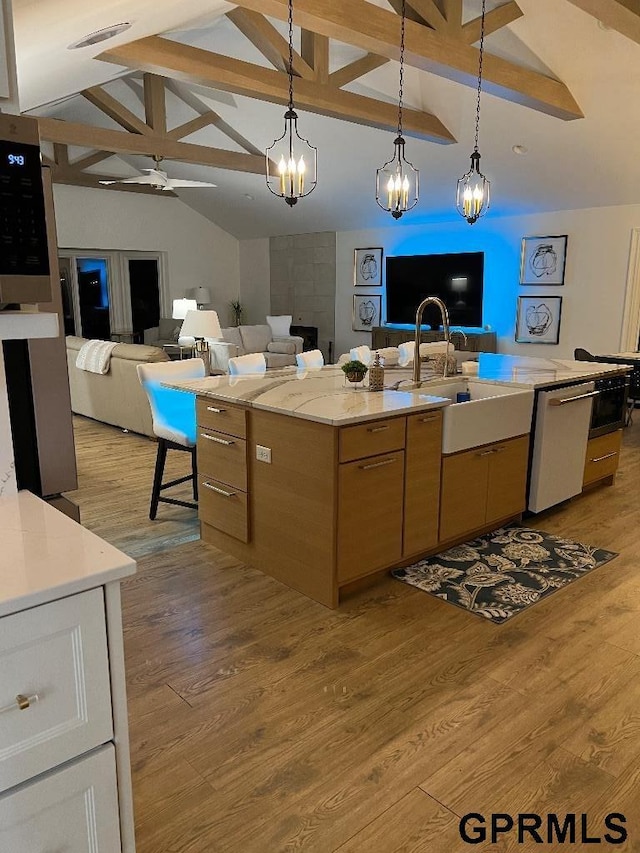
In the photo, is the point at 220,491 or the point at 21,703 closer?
the point at 21,703

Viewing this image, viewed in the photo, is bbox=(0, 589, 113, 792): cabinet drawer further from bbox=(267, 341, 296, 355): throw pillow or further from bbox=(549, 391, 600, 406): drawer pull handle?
bbox=(267, 341, 296, 355): throw pillow

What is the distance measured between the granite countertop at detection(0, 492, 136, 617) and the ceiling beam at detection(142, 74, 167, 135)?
786 cm

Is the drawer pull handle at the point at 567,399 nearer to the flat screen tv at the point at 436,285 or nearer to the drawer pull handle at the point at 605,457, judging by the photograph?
the drawer pull handle at the point at 605,457

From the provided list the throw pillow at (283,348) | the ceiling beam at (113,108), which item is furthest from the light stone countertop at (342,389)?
the throw pillow at (283,348)

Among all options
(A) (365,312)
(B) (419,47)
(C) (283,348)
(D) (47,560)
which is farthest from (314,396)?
(A) (365,312)

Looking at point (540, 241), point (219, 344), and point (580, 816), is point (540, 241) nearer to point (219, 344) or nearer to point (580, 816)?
point (219, 344)

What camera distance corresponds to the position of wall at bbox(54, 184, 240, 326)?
34.0 ft

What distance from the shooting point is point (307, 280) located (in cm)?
1151

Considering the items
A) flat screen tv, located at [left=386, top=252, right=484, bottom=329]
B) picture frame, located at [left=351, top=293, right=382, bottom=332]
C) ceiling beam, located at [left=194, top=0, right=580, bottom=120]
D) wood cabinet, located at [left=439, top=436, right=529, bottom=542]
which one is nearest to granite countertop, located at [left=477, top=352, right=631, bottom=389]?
wood cabinet, located at [left=439, top=436, right=529, bottom=542]

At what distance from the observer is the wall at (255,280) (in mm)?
12312

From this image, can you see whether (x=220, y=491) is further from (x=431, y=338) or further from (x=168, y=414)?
(x=431, y=338)

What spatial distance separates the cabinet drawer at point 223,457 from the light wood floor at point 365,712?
457 millimetres

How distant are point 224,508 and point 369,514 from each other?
0.87m

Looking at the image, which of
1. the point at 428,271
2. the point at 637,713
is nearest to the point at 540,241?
the point at 428,271
